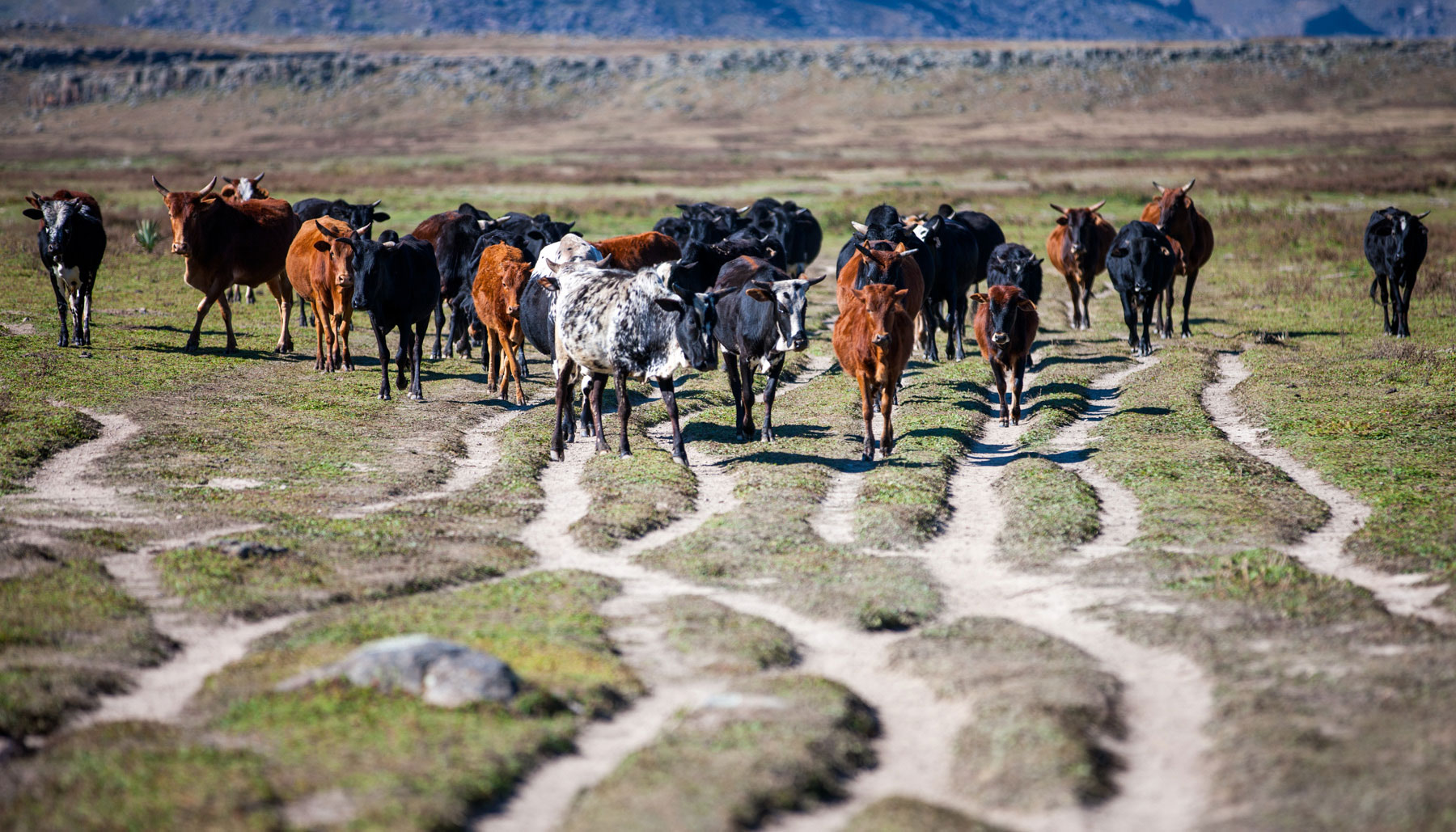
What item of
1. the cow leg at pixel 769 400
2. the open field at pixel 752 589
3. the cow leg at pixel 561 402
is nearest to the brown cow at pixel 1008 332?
the open field at pixel 752 589

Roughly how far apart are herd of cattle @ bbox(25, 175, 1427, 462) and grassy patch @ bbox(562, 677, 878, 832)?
21.8 feet

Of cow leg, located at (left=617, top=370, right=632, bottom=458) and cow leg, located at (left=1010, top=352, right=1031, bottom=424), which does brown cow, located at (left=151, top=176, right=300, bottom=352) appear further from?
cow leg, located at (left=1010, top=352, right=1031, bottom=424)

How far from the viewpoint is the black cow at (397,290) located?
17797mm

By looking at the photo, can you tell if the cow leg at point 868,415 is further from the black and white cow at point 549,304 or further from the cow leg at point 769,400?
the black and white cow at point 549,304

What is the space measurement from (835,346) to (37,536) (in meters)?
8.76

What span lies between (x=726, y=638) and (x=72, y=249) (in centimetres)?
1620

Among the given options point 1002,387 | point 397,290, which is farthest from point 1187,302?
point 397,290

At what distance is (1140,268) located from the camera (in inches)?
877

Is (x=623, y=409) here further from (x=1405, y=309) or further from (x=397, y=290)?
(x=1405, y=309)

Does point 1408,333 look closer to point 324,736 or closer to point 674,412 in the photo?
point 674,412

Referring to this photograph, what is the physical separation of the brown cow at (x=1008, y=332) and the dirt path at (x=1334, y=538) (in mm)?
2676

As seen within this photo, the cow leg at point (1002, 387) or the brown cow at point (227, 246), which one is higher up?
the brown cow at point (227, 246)

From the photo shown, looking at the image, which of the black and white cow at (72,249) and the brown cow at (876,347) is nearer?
the brown cow at (876,347)

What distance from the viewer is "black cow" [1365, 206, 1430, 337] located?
22906 millimetres
